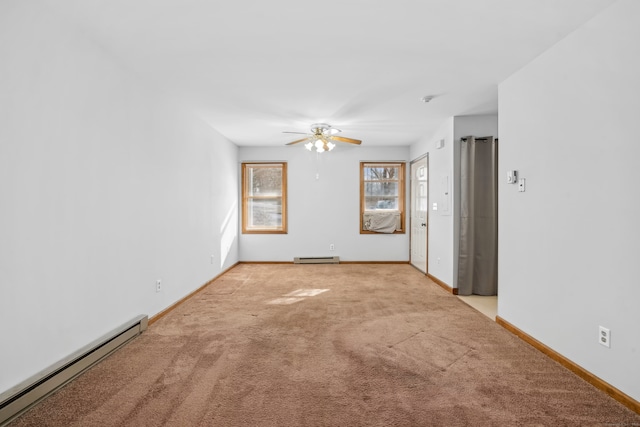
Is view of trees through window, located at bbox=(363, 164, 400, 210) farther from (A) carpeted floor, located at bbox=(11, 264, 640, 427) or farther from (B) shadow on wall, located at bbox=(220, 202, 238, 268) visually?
(A) carpeted floor, located at bbox=(11, 264, 640, 427)

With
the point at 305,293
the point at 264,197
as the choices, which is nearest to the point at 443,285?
the point at 305,293

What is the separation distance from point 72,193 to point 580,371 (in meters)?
3.78

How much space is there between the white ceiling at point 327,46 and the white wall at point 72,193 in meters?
0.29

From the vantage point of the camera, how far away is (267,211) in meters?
7.04

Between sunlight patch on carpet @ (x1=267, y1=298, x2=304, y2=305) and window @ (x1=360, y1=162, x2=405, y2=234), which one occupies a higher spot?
window @ (x1=360, y1=162, x2=405, y2=234)

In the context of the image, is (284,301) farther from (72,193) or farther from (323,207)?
(323,207)

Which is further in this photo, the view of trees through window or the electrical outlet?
the view of trees through window

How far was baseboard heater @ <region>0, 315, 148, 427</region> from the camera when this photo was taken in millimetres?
1780

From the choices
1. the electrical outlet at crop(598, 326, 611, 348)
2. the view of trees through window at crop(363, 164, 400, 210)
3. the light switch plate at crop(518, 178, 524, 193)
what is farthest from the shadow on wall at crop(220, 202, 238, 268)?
the electrical outlet at crop(598, 326, 611, 348)

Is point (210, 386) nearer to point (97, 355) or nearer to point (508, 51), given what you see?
point (97, 355)

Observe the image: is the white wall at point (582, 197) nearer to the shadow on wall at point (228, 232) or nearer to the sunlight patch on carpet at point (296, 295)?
the sunlight patch on carpet at point (296, 295)

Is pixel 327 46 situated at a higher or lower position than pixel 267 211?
higher

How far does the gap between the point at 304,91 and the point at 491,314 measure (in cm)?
326

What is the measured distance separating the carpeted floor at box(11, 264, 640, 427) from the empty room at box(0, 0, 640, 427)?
0.06ft
